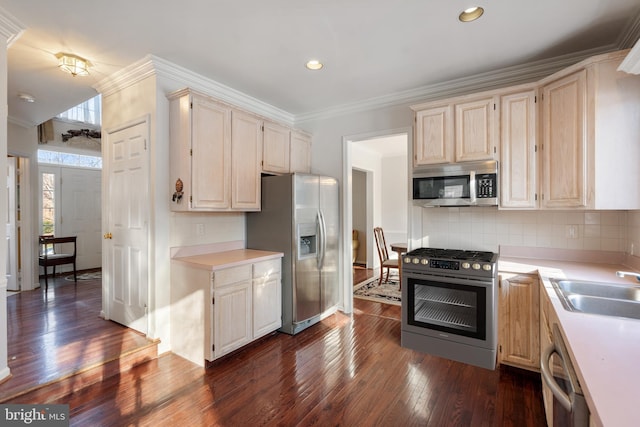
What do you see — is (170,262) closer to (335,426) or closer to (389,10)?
(335,426)

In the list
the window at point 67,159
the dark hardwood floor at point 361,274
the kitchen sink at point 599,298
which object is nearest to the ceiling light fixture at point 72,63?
the window at point 67,159

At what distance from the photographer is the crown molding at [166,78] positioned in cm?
279

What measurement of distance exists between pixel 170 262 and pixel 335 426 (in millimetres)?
1989

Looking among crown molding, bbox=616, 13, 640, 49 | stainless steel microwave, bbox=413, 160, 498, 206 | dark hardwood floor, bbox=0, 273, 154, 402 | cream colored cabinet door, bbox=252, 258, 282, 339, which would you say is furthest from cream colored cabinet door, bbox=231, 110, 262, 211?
crown molding, bbox=616, 13, 640, 49

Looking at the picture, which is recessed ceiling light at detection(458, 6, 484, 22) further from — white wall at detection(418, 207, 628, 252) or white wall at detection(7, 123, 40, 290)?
white wall at detection(7, 123, 40, 290)

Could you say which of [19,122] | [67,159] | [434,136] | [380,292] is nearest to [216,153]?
[434,136]

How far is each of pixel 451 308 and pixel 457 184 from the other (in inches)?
45.6

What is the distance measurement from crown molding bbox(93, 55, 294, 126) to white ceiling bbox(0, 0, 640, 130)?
0.08m

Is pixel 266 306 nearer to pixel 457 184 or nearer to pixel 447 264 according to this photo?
pixel 447 264

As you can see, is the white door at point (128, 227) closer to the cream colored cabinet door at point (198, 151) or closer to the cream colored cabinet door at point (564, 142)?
the cream colored cabinet door at point (198, 151)

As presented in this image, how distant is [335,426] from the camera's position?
6.34 feet

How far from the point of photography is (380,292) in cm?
494

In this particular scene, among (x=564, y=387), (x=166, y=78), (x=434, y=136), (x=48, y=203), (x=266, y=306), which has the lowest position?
(x=266, y=306)

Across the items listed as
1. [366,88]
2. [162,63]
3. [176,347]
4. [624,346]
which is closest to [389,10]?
[366,88]
